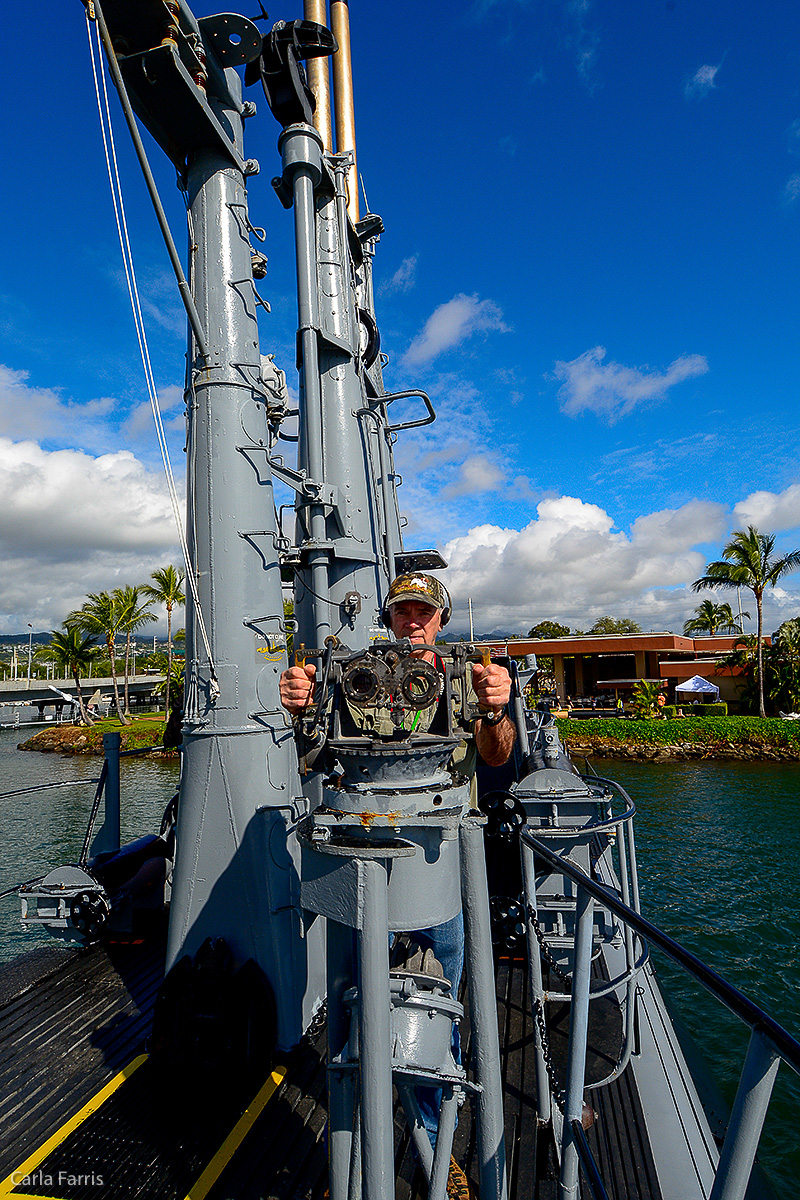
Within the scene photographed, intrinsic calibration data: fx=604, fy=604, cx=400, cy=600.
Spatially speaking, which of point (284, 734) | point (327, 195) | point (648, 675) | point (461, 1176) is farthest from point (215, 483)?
point (648, 675)

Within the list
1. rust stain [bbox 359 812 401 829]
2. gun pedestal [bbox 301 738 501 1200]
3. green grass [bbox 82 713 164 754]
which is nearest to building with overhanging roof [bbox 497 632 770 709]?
green grass [bbox 82 713 164 754]

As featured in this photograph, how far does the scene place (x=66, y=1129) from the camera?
3.23 m

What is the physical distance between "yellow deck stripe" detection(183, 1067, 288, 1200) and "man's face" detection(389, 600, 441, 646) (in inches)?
108

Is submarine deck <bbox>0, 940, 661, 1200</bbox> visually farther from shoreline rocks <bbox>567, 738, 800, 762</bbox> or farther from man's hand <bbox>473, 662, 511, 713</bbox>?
shoreline rocks <bbox>567, 738, 800, 762</bbox>

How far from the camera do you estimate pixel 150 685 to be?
218 feet

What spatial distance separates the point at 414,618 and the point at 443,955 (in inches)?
49.8

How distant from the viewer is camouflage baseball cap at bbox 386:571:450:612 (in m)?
2.55

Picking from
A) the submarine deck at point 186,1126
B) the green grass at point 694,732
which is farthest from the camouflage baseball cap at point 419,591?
the green grass at point 694,732

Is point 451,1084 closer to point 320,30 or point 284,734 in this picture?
point 284,734

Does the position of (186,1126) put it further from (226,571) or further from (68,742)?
(68,742)

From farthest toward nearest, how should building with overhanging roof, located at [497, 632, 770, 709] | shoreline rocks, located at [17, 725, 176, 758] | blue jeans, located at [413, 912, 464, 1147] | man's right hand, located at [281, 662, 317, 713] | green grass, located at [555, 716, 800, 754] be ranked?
shoreline rocks, located at [17, 725, 176, 758] → building with overhanging roof, located at [497, 632, 770, 709] → green grass, located at [555, 716, 800, 754] → blue jeans, located at [413, 912, 464, 1147] → man's right hand, located at [281, 662, 317, 713]

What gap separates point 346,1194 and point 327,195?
9158 millimetres

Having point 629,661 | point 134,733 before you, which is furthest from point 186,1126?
point 629,661

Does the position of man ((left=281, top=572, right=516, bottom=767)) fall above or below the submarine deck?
above
